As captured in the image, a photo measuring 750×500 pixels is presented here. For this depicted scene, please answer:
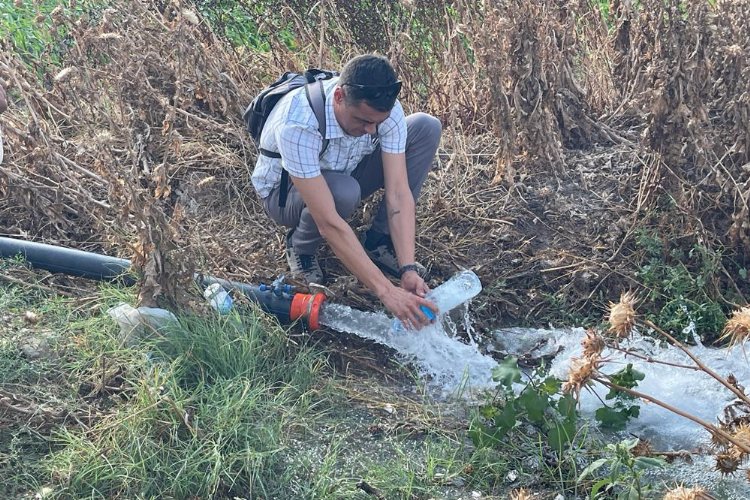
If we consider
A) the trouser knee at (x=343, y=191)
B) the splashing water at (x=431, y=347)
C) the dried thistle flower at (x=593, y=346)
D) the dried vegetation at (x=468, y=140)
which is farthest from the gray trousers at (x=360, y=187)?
the dried thistle flower at (x=593, y=346)

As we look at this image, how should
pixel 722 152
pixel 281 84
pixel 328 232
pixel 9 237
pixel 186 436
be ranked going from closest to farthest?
pixel 186 436, pixel 328 232, pixel 281 84, pixel 722 152, pixel 9 237

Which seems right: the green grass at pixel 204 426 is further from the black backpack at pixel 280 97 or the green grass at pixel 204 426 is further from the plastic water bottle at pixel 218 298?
the black backpack at pixel 280 97

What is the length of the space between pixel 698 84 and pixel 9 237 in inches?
133

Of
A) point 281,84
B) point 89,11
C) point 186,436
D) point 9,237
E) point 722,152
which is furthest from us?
point 89,11

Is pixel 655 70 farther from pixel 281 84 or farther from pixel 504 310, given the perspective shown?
pixel 281 84

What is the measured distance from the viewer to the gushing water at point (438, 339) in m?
3.64

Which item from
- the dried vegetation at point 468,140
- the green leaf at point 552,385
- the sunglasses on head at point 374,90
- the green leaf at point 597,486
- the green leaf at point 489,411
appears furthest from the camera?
the dried vegetation at point 468,140

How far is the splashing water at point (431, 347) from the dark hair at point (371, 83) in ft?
3.01

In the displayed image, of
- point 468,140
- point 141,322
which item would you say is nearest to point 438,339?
point 141,322

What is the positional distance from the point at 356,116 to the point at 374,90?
0.16 m

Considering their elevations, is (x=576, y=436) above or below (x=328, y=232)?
below

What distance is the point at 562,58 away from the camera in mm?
4645

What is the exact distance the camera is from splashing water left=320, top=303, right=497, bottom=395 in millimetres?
3623

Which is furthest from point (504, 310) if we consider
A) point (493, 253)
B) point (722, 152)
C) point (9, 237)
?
point (9, 237)
